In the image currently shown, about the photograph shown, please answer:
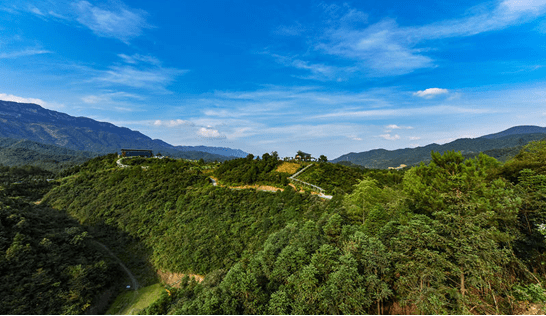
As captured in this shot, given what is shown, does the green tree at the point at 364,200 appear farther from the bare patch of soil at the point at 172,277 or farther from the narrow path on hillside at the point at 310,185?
the bare patch of soil at the point at 172,277

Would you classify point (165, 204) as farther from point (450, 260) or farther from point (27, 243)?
point (450, 260)

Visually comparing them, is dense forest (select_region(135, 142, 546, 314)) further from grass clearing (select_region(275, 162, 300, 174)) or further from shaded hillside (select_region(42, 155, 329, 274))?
grass clearing (select_region(275, 162, 300, 174))

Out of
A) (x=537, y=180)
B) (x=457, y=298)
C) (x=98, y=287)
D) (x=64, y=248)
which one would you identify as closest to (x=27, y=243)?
(x=64, y=248)

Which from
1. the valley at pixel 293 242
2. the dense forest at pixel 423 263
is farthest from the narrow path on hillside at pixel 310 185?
the dense forest at pixel 423 263

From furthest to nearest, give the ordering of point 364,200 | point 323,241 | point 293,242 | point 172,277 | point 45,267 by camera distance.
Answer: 1. point 172,277
2. point 45,267
3. point 364,200
4. point 293,242
5. point 323,241

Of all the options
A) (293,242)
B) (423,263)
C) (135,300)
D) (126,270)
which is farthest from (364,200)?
(126,270)

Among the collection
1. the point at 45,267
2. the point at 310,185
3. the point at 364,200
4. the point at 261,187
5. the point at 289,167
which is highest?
the point at 289,167

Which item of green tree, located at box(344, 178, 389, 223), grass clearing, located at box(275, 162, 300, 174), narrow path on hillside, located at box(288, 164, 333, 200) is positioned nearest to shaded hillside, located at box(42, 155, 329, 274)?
narrow path on hillside, located at box(288, 164, 333, 200)

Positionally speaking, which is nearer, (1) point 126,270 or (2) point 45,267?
(2) point 45,267

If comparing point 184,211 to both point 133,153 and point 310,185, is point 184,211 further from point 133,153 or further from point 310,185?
point 133,153
